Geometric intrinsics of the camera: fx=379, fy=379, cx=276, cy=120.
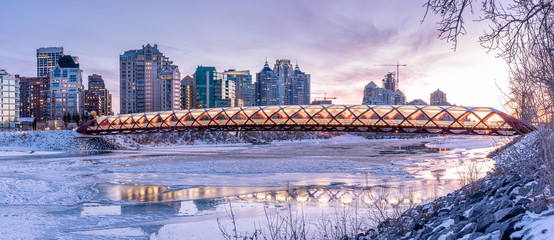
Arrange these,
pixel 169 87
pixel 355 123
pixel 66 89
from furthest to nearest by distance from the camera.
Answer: pixel 169 87 < pixel 66 89 < pixel 355 123

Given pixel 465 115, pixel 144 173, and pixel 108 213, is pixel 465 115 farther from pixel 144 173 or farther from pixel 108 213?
pixel 108 213

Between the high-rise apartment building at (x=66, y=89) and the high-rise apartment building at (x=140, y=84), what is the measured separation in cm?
1712

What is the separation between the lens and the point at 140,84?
15600cm

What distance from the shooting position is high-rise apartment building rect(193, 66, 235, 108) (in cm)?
18912

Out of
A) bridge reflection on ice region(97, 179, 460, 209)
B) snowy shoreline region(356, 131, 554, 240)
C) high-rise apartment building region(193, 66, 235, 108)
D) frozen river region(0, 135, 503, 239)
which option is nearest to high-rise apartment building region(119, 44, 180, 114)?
high-rise apartment building region(193, 66, 235, 108)

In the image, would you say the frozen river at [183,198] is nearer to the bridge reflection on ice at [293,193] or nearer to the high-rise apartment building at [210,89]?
the bridge reflection on ice at [293,193]

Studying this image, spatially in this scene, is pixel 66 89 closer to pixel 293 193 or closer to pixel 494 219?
pixel 293 193

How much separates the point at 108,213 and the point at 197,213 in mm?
2955

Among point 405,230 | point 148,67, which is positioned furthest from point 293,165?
point 148,67

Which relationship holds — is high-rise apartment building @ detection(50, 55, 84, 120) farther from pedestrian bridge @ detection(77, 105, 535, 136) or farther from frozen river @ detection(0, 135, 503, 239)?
frozen river @ detection(0, 135, 503, 239)

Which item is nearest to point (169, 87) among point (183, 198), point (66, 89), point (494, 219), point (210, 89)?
point (210, 89)

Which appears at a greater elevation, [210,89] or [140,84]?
[210,89]

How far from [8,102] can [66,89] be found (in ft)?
176

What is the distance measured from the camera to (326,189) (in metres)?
16.5
